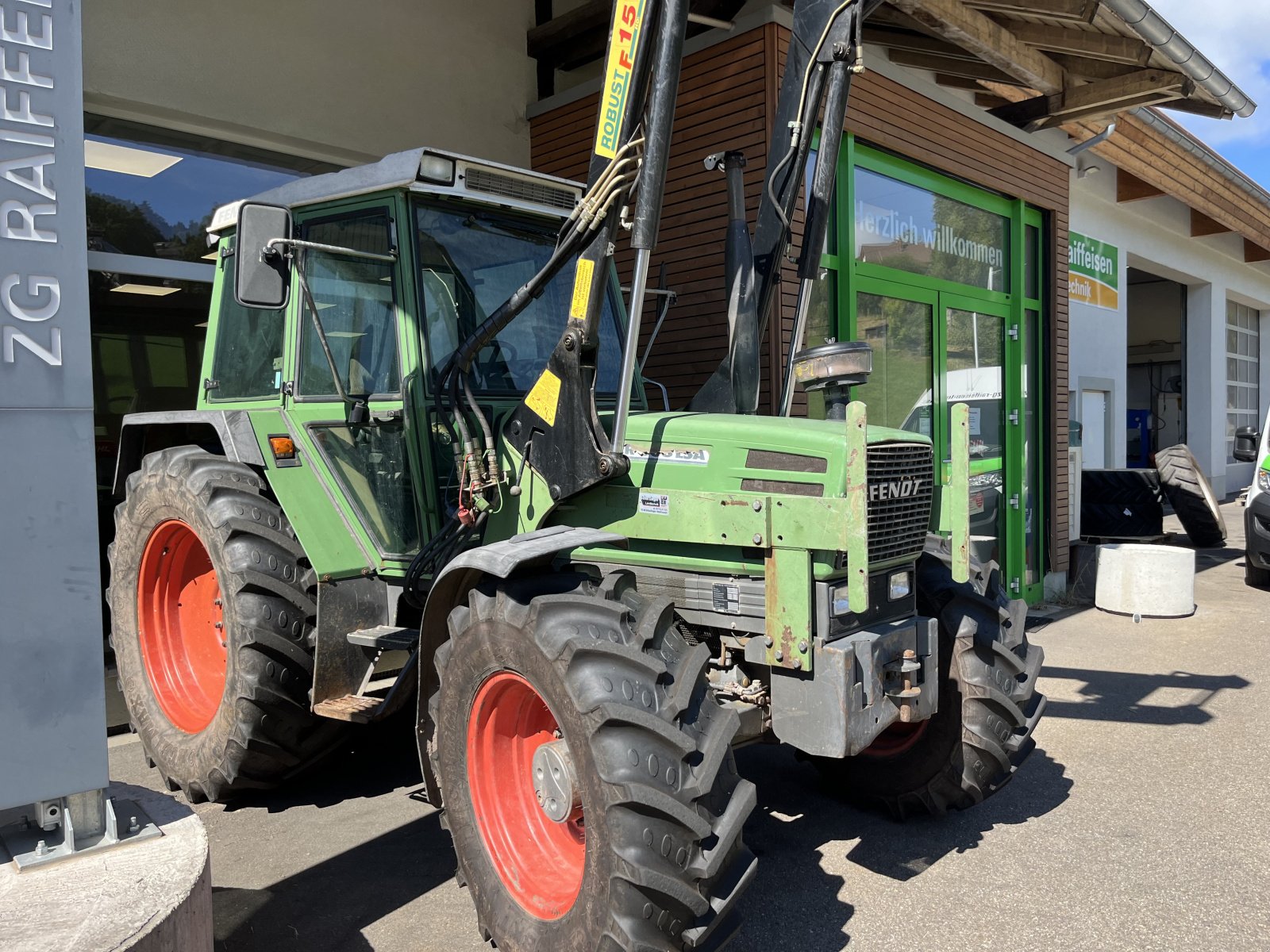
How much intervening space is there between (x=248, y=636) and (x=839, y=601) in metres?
2.18

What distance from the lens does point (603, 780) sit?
2455 millimetres

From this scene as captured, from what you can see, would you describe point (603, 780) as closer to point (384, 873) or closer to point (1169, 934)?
point (384, 873)

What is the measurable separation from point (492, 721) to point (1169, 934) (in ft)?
7.23

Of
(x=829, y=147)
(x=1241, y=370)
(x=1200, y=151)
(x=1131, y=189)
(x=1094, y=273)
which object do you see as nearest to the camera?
(x=829, y=147)

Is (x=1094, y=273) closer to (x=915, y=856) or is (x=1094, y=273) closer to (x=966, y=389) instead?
(x=966, y=389)

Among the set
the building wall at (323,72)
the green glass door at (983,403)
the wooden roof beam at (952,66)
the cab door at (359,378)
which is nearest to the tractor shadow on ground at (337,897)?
the cab door at (359,378)

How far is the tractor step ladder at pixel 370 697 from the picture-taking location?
3.52 m

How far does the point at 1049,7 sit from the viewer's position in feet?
20.6

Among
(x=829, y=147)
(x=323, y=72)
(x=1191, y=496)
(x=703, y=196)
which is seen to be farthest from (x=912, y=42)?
(x=1191, y=496)

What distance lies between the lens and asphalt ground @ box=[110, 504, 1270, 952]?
3.09 metres

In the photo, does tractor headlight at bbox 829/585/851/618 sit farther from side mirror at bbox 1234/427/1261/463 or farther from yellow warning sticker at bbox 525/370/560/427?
side mirror at bbox 1234/427/1261/463

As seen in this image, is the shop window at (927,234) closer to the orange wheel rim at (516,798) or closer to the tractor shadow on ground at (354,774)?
the tractor shadow on ground at (354,774)

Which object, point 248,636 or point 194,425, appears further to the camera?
point 194,425

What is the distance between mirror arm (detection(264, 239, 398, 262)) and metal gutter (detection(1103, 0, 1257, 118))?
4.86 metres
